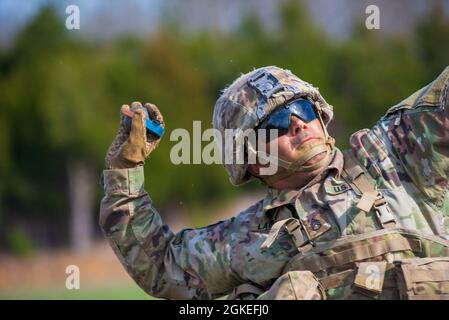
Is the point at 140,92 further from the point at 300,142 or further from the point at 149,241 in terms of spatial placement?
the point at 300,142

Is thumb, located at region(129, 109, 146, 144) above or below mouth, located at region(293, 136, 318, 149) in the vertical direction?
above

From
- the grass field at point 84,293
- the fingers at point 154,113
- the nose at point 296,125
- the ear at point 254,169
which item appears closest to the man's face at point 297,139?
the nose at point 296,125

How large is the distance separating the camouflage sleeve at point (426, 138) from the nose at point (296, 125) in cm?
29

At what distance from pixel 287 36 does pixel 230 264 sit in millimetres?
19685

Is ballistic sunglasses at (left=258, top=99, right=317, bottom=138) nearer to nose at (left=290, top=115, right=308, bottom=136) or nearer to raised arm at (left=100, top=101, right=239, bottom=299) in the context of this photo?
nose at (left=290, top=115, right=308, bottom=136)

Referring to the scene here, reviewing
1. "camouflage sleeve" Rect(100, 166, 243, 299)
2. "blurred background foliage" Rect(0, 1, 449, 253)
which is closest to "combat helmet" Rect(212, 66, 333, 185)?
"camouflage sleeve" Rect(100, 166, 243, 299)

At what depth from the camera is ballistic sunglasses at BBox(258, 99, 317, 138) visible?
3453mm

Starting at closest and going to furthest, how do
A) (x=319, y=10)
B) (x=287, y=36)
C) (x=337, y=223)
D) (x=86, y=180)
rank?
(x=337, y=223) → (x=86, y=180) → (x=287, y=36) → (x=319, y=10)

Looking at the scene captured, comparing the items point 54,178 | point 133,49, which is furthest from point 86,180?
point 133,49

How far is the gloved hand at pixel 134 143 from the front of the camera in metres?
3.64

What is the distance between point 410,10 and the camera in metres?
32.7

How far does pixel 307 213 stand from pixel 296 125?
0.30 metres

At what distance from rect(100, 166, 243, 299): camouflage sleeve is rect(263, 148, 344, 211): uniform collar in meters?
0.21

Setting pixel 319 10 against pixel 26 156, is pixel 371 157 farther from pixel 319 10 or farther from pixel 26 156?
pixel 319 10
